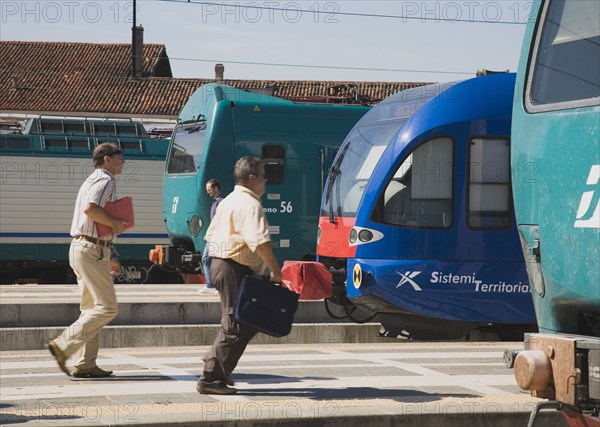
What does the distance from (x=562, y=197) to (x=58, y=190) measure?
21707mm

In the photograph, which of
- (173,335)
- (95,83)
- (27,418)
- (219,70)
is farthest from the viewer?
(219,70)

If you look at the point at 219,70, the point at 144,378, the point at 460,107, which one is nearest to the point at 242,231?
the point at 144,378

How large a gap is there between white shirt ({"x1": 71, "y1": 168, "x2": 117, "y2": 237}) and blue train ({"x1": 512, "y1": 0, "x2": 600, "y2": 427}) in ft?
Result: 13.6

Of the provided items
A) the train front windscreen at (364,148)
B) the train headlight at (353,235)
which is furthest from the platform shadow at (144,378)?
the train front windscreen at (364,148)

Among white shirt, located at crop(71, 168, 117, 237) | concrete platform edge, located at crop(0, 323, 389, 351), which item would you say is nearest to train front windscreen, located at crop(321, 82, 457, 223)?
concrete platform edge, located at crop(0, 323, 389, 351)

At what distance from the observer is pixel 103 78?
6006 cm

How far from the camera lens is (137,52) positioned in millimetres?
61969

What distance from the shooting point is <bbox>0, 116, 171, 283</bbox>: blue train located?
26.2 m

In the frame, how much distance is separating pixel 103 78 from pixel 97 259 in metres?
51.5

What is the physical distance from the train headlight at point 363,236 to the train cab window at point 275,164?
7.98 meters


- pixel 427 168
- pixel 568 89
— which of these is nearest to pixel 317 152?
pixel 427 168

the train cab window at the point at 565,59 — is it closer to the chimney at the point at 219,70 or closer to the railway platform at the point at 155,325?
the railway platform at the point at 155,325

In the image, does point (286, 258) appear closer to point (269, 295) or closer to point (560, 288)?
point (269, 295)

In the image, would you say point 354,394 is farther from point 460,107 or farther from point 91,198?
point 460,107
